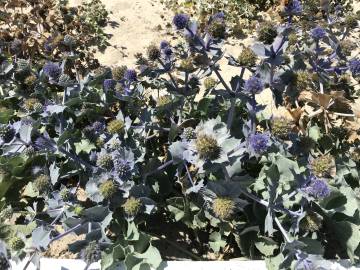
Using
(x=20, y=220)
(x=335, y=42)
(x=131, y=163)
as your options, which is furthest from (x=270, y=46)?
(x=20, y=220)

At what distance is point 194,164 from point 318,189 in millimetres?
726

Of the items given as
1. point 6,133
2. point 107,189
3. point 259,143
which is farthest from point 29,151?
point 259,143

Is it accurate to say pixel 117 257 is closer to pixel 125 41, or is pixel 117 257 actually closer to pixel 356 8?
pixel 125 41

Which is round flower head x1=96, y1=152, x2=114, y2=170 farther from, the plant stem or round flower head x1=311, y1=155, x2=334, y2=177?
round flower head x1=311, y1=155, x2=334, y2=177

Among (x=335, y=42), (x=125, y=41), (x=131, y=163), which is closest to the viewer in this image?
(x=131, y=163)

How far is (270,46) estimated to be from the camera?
2408mm

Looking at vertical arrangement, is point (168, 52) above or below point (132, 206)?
above

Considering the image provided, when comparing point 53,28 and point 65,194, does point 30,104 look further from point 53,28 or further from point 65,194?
point 53,28

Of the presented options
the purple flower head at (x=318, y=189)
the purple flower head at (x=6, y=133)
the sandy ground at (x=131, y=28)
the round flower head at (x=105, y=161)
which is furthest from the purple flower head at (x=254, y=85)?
the sandy ground at (x=131, y=28)

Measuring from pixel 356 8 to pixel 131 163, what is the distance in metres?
3.63

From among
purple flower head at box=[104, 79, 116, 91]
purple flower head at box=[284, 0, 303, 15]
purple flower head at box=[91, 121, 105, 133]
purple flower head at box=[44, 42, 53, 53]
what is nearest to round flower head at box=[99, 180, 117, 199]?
purple flower head at box=[91, 121, 105, 133]

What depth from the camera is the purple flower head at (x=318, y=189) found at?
2.26m

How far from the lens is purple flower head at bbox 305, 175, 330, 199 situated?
2.26m

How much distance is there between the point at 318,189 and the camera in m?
2.27
